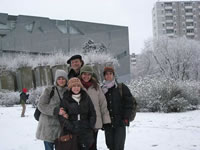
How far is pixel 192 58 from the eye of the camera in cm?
2900

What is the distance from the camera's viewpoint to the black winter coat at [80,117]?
276 centimetres

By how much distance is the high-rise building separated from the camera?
208ft

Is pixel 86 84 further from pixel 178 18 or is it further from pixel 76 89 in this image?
pixel 178 18

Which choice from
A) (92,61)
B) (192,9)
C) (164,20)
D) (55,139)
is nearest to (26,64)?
(92,61)

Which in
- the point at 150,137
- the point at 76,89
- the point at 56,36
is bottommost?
the point at 150,137

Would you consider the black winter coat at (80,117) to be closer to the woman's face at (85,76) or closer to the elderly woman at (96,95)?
the elderly woman at (96,95)

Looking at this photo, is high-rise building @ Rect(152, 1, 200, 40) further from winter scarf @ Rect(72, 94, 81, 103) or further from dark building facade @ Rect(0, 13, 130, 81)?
winter scarf @ Rect(72, 94, 81, 103)

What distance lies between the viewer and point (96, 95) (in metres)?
3.09

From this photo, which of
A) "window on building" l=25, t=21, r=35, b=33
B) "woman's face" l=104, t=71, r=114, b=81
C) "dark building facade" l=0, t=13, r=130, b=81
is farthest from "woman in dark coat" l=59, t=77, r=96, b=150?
"window on building" l=25, t=21, r=35, b=33

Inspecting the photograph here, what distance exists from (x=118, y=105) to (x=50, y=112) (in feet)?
3.32

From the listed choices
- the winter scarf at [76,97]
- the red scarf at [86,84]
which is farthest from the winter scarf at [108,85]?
the winter scarf at [76,97]

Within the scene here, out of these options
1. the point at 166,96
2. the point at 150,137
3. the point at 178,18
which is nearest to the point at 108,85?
the point at 150,137

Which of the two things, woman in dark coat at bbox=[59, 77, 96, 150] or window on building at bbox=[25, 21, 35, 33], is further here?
window on building at bbox=[25, 21, 35, 33]

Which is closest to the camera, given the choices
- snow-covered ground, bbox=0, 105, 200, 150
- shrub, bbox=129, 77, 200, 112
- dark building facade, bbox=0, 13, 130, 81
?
snow-covered ground, bbox=0, 105, 200, 150
